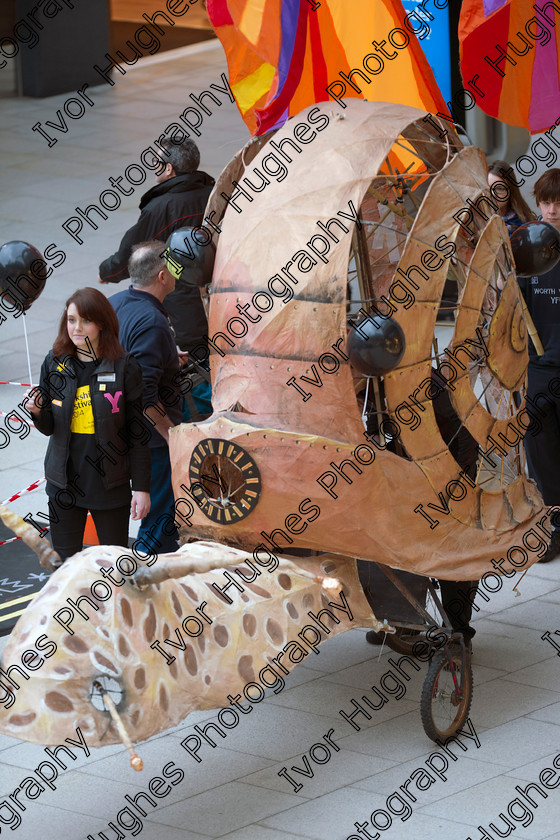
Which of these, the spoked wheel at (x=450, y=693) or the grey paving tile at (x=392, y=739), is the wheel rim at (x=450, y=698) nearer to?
the spoked wheel at (x=450, y=693)

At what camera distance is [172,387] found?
7090 mm

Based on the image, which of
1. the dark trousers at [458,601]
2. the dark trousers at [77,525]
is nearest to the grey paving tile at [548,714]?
the dark trousers at [458,601]

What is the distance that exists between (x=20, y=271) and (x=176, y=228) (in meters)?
1.28

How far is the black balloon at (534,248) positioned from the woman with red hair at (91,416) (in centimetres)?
194

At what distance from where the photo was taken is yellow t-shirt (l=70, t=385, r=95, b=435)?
6191 millimetres

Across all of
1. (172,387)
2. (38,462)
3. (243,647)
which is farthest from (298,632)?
(38,462)

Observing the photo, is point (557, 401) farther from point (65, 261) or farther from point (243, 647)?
point (65, 261)

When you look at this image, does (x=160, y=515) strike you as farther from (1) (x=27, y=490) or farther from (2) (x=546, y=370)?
(2) (x=546, y=370)

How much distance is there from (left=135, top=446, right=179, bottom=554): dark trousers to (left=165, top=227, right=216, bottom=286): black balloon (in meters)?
1.68

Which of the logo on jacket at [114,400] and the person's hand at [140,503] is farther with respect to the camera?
the person's hand at [140,503]

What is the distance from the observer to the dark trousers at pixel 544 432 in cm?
779

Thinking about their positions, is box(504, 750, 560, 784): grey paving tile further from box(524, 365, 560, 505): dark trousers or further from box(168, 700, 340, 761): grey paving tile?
box(524, 365, 560, 505): dark trousers

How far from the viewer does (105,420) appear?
20.2 ft

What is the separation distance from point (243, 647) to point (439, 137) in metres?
2.70
